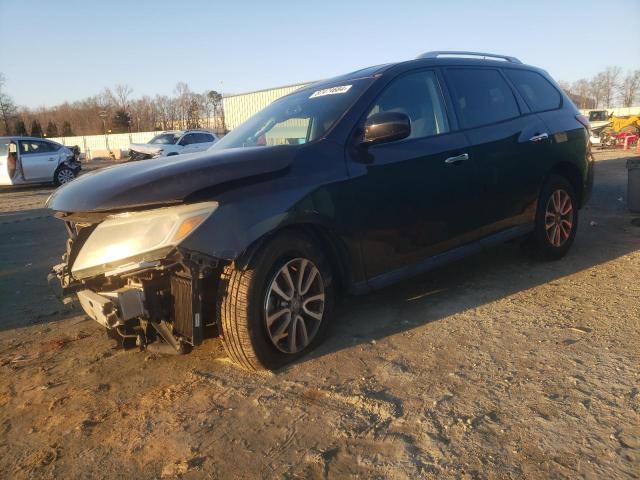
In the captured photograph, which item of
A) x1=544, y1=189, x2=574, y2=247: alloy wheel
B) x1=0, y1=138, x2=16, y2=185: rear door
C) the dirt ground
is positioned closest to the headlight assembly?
the dirt ground

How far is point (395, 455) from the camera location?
207cm

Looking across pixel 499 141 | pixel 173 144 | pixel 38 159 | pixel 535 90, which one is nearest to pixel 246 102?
pixel 173 144

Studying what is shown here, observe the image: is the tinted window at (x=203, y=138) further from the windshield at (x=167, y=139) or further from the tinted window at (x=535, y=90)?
the tinted window at (x=535, y=90)

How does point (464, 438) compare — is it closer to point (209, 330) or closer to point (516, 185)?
point (209, 330)

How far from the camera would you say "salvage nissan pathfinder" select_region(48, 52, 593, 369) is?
2523mm

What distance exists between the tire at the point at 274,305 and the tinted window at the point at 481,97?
6.15 ft

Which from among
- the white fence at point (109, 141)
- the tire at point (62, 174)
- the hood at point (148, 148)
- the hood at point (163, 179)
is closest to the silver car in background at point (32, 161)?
the tire at point (62, 174)

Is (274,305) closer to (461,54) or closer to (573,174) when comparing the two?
(461,54)

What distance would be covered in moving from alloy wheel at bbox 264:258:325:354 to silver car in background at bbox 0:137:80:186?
1482 cm

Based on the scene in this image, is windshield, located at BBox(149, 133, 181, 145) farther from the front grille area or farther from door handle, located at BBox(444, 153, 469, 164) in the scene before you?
the front grille area

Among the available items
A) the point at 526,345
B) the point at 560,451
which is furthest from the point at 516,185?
the point at 560,451

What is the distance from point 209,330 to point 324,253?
0.84m

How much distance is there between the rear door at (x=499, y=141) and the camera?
394 cm

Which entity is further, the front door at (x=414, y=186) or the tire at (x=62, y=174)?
the tire at (x=62, y=174)
